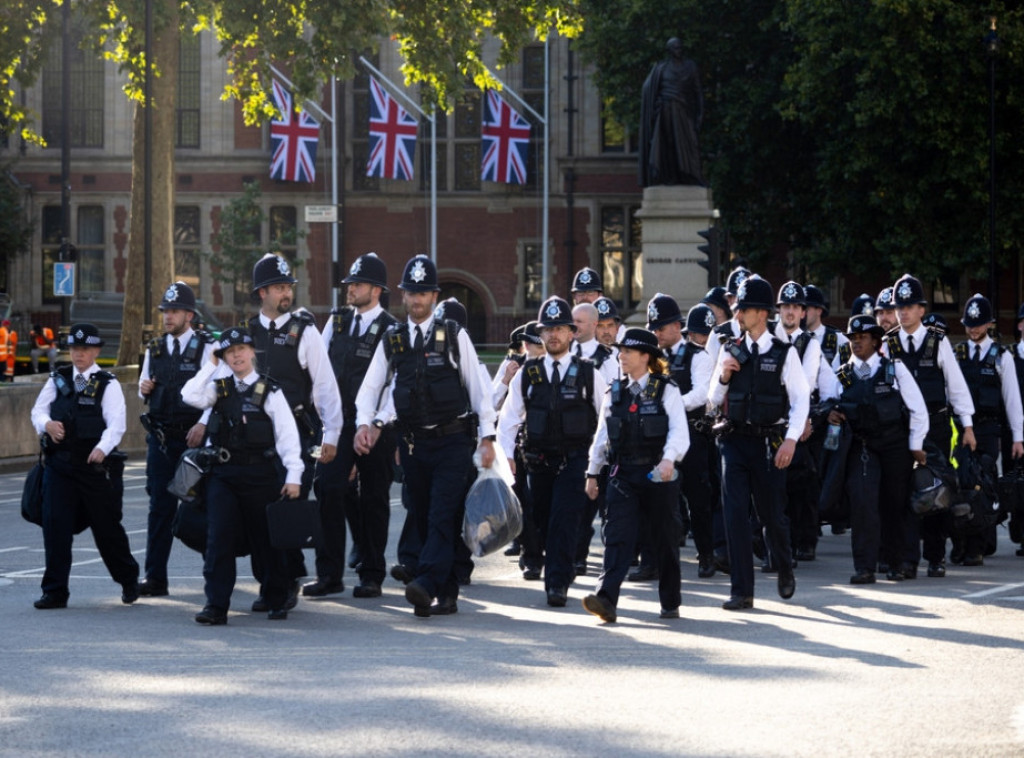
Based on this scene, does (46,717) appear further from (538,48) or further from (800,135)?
(538,48)

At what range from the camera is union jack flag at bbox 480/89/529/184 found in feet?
156

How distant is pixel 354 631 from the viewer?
1059 cm

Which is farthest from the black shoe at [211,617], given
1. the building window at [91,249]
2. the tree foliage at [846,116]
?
the building window at [91,249]

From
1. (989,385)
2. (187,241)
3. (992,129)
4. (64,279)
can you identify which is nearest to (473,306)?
(187,241)

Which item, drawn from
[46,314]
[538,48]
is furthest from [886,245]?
[46,314]

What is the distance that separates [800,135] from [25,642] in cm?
3792

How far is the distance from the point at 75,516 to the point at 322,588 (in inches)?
64.7

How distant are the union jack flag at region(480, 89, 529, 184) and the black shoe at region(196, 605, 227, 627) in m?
37.4

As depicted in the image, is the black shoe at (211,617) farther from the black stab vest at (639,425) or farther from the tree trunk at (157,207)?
the tree trunk at (157,207)

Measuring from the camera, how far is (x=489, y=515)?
36.5ft

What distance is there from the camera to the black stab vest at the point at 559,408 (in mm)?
11992

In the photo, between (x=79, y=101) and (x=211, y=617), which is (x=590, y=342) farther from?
(x=79, y=101)

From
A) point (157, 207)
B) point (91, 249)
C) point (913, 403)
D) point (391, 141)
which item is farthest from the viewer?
point (91, 249)

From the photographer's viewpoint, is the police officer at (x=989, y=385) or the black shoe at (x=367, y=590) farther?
the police officer at (x=989, y=385)
